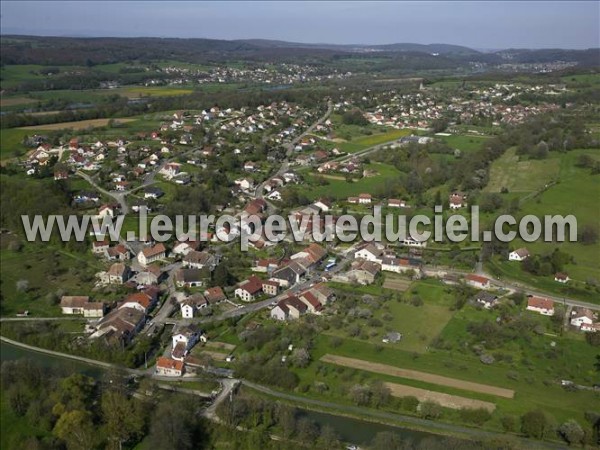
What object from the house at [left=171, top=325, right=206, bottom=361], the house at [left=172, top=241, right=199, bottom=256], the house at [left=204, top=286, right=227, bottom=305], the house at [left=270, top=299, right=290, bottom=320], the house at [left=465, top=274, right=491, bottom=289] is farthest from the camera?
the house at [left=172, top=241, right=199, bottom=256]

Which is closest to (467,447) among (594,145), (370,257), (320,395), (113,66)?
(320,395)

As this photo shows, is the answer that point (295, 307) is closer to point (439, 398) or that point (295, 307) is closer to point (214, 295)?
point (214, 295)

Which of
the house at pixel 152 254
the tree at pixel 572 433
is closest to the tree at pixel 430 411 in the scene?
the tree at pixel 572 433

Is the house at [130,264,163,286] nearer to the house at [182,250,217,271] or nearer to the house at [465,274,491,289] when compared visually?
the house at [182,250,217,271]

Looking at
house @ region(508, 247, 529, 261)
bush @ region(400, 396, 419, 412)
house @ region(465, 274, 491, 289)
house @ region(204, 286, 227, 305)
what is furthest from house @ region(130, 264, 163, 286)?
house @ region(508, 247, 529, 261)

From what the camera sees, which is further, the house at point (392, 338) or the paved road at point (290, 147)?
the paved road at point (290, 147)

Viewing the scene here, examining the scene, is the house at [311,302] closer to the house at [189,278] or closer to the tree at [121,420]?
the house at [189,278]

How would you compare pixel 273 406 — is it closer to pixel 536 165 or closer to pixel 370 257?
pixel 370 257
